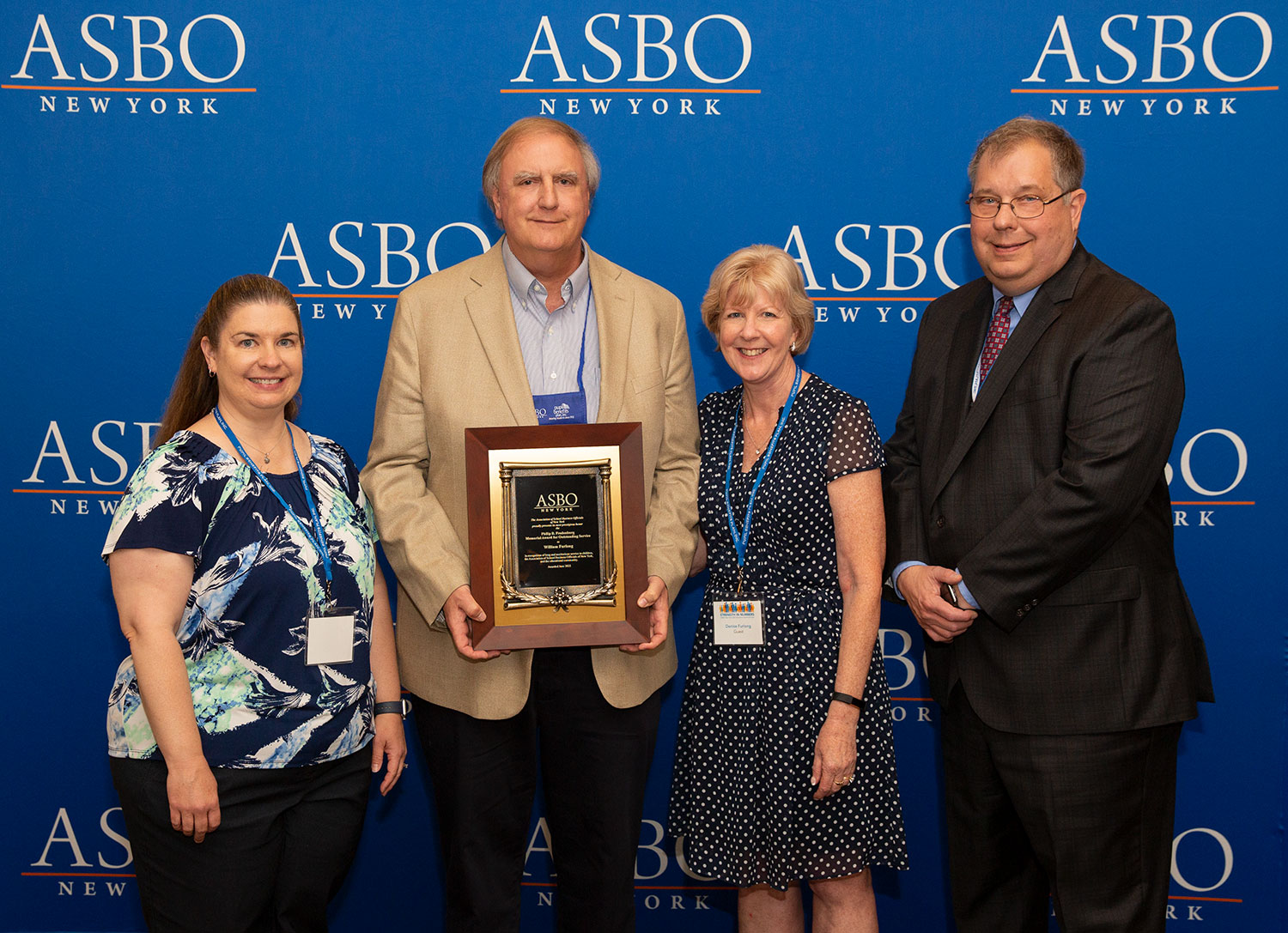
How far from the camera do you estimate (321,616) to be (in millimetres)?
1850

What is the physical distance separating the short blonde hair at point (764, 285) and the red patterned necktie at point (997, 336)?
38 centimetres

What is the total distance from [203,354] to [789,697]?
140 cm

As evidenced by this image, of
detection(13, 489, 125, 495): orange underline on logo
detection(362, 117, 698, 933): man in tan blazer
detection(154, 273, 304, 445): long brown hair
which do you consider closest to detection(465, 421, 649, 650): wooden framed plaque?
detection(362, 117, 698, 933): man in tan blazer

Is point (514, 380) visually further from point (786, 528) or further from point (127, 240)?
point (127, 240)

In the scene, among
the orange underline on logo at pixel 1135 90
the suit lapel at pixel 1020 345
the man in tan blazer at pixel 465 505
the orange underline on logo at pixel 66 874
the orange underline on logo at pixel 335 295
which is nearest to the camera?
the suit lapel at pixel 1020 345

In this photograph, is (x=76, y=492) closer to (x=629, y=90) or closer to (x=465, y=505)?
(x=465, y=505)

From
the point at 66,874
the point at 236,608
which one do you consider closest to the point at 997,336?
the point at 236,608

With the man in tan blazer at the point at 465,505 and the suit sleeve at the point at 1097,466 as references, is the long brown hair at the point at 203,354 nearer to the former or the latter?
the man in tan blazer at the point at 465,505

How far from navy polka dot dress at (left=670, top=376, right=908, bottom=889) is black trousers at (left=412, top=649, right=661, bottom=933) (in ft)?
0.54

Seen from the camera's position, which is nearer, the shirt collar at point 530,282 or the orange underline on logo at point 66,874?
the shirt collar at point 530,282

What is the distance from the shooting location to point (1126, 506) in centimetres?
187

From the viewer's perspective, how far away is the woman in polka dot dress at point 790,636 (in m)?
2.07

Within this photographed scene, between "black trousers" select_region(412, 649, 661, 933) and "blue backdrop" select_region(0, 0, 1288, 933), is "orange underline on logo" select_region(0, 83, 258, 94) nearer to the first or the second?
"blue backdrop" select_region(0, 0, 1288, 933)

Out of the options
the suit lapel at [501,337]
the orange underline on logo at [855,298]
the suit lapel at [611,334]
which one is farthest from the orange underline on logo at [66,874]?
the orange underline on logo at [855,298]
